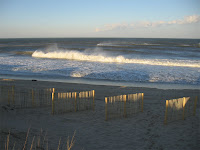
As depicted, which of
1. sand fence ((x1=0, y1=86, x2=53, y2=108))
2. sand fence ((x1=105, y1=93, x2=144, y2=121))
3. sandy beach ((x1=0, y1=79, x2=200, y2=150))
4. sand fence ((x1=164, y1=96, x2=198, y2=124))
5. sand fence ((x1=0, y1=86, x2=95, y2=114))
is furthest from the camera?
sand fence ((x1=0, y1=86, x2=53, y2=108))

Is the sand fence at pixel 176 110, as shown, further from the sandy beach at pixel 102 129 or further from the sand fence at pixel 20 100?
the sand fence at pixel 20 100

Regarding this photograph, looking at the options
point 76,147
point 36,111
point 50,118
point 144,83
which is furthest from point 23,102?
point 144,83

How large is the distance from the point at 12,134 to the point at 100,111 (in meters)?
4.17

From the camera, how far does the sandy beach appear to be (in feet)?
21.9

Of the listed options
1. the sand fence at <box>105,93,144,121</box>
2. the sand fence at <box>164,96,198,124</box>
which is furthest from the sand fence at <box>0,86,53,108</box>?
the sand fence at <box>164,96,198,124</box>

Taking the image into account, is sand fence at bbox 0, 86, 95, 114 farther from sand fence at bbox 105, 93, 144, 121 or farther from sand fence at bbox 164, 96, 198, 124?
sand fence at bbox 164, 96, 198, 124

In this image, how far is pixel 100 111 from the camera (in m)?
10.0

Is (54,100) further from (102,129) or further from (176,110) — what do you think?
(176,110)

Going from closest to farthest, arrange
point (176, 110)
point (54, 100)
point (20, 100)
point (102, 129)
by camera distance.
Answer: point (102, 129)
point (176, 110)
point (54, 100)
point (20, 100)

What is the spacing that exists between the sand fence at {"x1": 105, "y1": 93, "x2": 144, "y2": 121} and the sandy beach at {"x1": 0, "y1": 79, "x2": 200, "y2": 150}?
250 millimetres

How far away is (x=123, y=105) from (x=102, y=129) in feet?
7.61

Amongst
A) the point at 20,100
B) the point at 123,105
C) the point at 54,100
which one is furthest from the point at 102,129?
the point at 20,100

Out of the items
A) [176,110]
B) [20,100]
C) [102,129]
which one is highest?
[176,110]

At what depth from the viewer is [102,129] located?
795 cm
